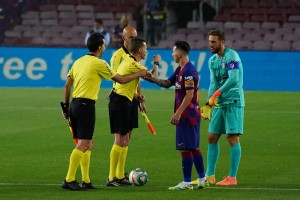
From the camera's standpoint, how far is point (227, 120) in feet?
45.9

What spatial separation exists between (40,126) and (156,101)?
6.21 metres

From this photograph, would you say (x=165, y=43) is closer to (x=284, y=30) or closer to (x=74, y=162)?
(x=284, y=30)

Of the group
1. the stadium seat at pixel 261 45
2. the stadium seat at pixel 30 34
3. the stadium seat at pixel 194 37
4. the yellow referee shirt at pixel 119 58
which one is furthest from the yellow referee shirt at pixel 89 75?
the stadium seat at pixel 30 34

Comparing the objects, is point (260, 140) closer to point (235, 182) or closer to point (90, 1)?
point (235, 182)

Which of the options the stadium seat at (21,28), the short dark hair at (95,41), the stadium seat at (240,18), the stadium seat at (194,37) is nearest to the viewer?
the short dark hair at (95,41)

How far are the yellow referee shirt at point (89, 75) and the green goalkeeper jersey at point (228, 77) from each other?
1.59 meters

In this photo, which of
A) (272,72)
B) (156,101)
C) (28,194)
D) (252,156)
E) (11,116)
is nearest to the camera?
(28,194)

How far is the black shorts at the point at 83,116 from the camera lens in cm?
1316

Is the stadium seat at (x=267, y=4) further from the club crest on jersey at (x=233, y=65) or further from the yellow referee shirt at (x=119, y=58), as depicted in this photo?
the club crest on jersey at (x=233, y=65)

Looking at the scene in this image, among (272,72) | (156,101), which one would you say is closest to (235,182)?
(156,101)

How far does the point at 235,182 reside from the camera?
45.2ft

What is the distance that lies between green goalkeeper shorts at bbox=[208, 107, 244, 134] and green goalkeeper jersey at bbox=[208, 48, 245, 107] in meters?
0.10

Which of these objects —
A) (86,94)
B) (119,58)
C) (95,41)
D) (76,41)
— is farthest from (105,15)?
(86,94)

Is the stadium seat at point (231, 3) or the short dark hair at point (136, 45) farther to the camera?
the stadium seat at point (231, 3)
